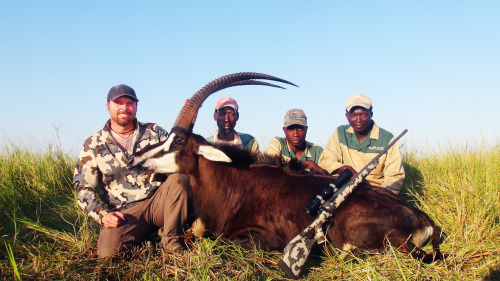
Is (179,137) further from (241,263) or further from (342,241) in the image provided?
(342,241)

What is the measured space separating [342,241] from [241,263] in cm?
110

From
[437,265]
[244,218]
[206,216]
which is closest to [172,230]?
[206,216]

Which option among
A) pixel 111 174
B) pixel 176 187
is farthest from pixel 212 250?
pixel 111 174

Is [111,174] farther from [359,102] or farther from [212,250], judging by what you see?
[359,102]

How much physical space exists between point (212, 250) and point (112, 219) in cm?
116

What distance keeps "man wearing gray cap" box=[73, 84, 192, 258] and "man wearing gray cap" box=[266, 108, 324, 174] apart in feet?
7.78

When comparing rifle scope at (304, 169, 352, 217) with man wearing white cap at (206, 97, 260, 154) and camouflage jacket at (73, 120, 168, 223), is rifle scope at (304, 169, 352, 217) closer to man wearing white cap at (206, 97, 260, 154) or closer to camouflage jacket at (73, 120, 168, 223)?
camouflage jacket at (73, 120, 168, 223)

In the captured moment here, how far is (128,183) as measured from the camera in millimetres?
4832

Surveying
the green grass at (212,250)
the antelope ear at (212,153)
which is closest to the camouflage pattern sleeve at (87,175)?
the green grass at (212,250)

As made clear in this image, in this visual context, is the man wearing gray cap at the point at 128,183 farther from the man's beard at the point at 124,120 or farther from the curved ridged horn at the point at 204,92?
the curved ridged horn at the point at 204,92

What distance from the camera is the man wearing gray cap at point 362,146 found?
6.24m

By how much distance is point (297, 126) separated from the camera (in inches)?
263

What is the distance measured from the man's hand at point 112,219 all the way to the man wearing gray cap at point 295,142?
302cm

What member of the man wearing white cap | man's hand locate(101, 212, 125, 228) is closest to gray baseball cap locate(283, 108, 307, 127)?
the man wearing white cap
